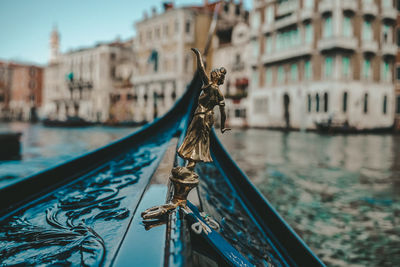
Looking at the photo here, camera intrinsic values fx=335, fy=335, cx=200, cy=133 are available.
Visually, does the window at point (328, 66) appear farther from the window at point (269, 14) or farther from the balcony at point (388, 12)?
the window at point (269, 14)

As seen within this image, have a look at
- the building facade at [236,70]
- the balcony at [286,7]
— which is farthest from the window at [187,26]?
the balcony at [286,7]

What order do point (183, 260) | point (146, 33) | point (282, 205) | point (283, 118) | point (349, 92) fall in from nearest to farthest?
point (183, 260), point (282, 205), point (349, 92), point (283, 118), point (146, 33)

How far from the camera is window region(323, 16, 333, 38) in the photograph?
49.2 feet

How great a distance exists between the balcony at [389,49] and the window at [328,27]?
307 centimetres

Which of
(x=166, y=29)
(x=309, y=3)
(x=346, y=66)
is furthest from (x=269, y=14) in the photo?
(x=166, y=29)

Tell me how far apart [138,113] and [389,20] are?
18.0 metres

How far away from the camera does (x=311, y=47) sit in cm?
1583

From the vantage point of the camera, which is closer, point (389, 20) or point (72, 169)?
point (72, 169)

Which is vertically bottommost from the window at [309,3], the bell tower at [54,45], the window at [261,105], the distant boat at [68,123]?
the distant boat at [68,123]

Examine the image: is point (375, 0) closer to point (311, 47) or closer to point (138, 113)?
point (311, 47)

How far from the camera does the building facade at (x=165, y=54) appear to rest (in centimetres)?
2345

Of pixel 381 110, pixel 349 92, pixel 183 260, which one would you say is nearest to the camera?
pixel 183 260

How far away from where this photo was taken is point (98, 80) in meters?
29.2

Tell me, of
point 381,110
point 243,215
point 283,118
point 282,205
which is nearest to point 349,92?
point 381,110
